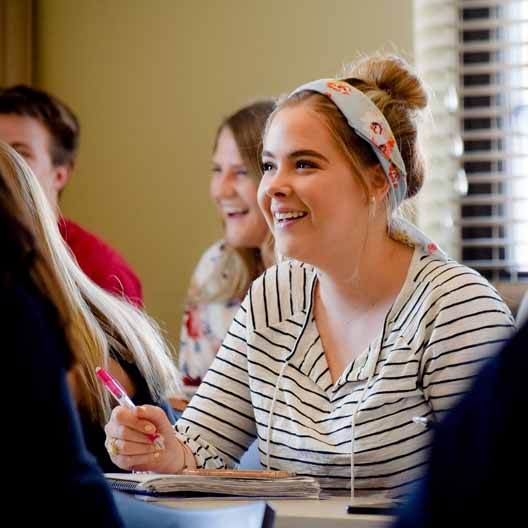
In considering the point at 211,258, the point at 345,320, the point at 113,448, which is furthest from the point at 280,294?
the point at 211,258

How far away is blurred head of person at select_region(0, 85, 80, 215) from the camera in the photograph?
3266 mm

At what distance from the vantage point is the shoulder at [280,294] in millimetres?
1987

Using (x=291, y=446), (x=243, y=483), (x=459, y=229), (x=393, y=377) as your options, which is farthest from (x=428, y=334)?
(x=459, y=229)

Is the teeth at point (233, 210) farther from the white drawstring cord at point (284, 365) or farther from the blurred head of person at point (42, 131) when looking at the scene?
the white drawstring cord at point (284, 365)

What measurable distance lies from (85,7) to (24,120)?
45 cm

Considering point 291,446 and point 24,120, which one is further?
point 24,120

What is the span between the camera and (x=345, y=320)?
6.34ft

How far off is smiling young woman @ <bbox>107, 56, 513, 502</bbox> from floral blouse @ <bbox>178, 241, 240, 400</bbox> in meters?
1.13

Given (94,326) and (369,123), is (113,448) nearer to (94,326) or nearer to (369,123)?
(94,326)

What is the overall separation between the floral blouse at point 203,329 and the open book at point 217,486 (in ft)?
5.15

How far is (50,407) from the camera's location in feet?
2.48

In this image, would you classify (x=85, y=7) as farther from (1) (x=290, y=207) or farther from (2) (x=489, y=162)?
(1) (x=290, y=207)

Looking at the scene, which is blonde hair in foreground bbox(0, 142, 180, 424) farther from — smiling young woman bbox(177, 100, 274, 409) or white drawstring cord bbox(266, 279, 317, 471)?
smiling young woman bbox(177, 100, 274, 409)

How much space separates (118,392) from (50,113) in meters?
1.82
